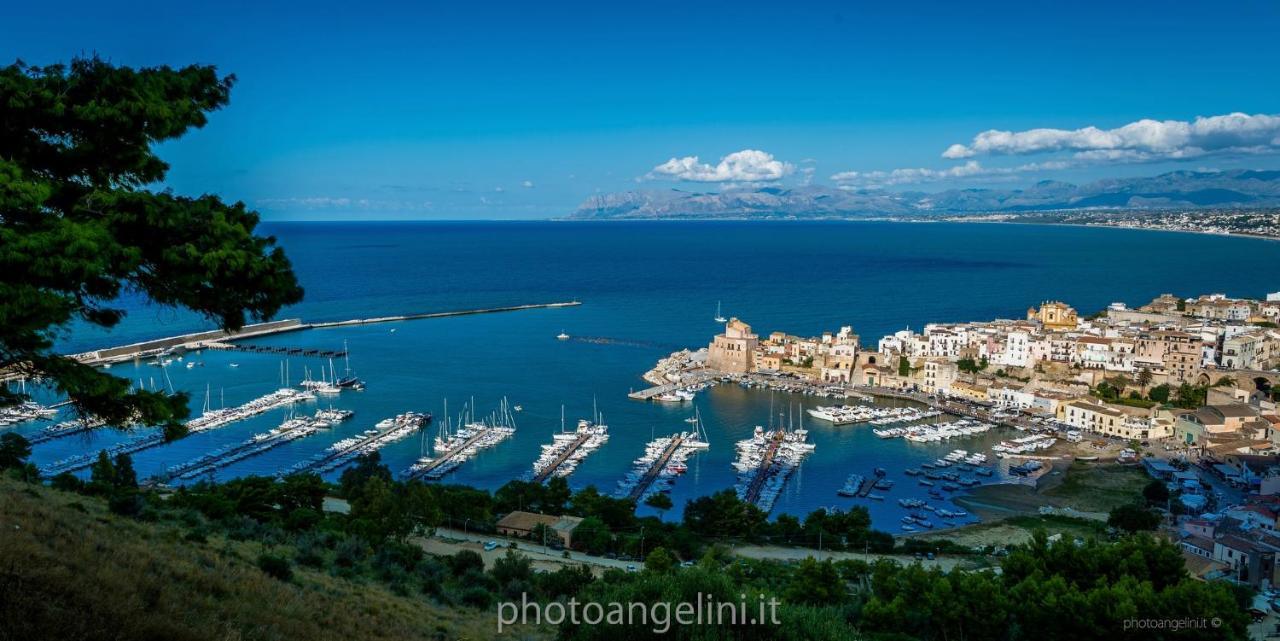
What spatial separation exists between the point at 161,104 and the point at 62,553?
4.17 m

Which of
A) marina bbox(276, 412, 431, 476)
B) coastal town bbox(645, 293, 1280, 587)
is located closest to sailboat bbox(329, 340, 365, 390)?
marina bbox(276, 412, 431, 476)

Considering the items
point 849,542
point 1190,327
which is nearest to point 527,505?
point 849,542

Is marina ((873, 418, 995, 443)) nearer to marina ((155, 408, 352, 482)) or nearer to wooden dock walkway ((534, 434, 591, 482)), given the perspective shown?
wooden dock walkway ((534, 434, 591, 482))

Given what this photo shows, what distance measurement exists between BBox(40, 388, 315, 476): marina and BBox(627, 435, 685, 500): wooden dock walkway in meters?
12.0

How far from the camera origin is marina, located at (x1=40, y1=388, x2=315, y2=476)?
75.1 ft

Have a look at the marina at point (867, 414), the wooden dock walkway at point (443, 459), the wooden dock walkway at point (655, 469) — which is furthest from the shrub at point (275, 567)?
the marina at point (867, 414)

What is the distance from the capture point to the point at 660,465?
25.5 m

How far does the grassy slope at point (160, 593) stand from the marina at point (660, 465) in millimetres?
12773

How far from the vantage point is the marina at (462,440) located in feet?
80.9

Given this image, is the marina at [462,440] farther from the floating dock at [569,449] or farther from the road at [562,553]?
the road at [562,553]

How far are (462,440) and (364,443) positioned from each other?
3.22 metres

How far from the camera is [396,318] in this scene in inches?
2165

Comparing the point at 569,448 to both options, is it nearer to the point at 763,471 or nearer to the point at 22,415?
the point at 763,471

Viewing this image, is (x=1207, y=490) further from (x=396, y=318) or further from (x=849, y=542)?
(x=396, y=318)
